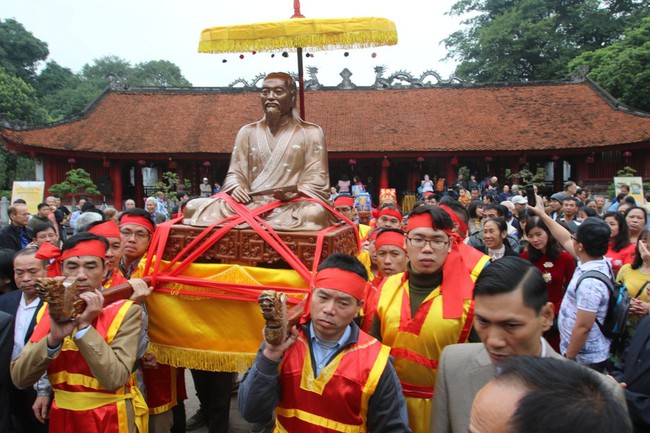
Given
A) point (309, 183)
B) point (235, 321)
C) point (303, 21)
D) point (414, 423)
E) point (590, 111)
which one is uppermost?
point (590, 111)

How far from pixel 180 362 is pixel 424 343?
5.55ft

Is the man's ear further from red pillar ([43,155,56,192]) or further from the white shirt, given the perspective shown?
red pillar ([43,155,56,192])

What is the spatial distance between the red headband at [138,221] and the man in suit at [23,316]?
0.69 m

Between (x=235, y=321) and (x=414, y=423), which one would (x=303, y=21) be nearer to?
(x=235, y=321)

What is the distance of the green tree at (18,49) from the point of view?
34625mm

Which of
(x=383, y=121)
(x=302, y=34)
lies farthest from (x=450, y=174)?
(x=302, y=34)

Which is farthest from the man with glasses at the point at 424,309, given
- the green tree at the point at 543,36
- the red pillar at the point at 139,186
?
the green tree at the point at 543,36

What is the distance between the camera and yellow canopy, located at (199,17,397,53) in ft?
11.8

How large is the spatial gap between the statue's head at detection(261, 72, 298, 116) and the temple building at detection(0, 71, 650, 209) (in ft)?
47.6

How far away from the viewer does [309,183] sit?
3.80 metres

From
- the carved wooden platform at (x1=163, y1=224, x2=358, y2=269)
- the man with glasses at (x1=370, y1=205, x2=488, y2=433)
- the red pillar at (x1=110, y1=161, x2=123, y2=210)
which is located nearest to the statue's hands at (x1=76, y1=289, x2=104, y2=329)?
the carved wooden platform at (x1=163, y1=224, x2=358, y2=269)

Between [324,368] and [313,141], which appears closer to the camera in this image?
[324,368]

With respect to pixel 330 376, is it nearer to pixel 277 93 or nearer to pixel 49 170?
pixel 277 93

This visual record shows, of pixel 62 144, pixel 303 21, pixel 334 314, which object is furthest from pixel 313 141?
pixel 62 144
